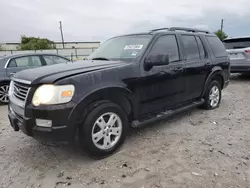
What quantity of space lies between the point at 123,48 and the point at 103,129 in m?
1.56

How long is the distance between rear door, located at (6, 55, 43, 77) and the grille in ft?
11.9

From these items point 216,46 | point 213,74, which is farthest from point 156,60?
point 216,46

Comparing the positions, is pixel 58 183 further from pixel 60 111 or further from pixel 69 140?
pixel 60 111

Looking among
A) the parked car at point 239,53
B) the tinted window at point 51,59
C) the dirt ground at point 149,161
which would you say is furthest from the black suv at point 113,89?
the parked car at point 239,53

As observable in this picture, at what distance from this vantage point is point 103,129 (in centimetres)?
303

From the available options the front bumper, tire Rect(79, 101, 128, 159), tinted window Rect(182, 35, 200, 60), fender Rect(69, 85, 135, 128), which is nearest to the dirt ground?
tire Rect(79, 101, 128, 159)

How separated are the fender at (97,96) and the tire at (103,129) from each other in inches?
3.6

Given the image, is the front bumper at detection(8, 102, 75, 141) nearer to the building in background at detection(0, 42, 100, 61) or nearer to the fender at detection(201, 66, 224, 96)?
the fender at detection(201, 66, 224, 96)

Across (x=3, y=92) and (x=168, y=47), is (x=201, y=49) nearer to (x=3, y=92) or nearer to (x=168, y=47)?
(x=168, y=47)

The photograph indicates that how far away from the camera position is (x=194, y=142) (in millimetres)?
3521

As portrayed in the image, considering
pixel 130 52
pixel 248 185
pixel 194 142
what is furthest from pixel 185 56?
pixel 248 185

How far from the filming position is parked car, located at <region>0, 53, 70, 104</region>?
634cm

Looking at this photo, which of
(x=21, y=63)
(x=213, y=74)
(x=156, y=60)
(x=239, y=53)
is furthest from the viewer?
(x=239, y=53)

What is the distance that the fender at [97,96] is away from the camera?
2703 millimetres
